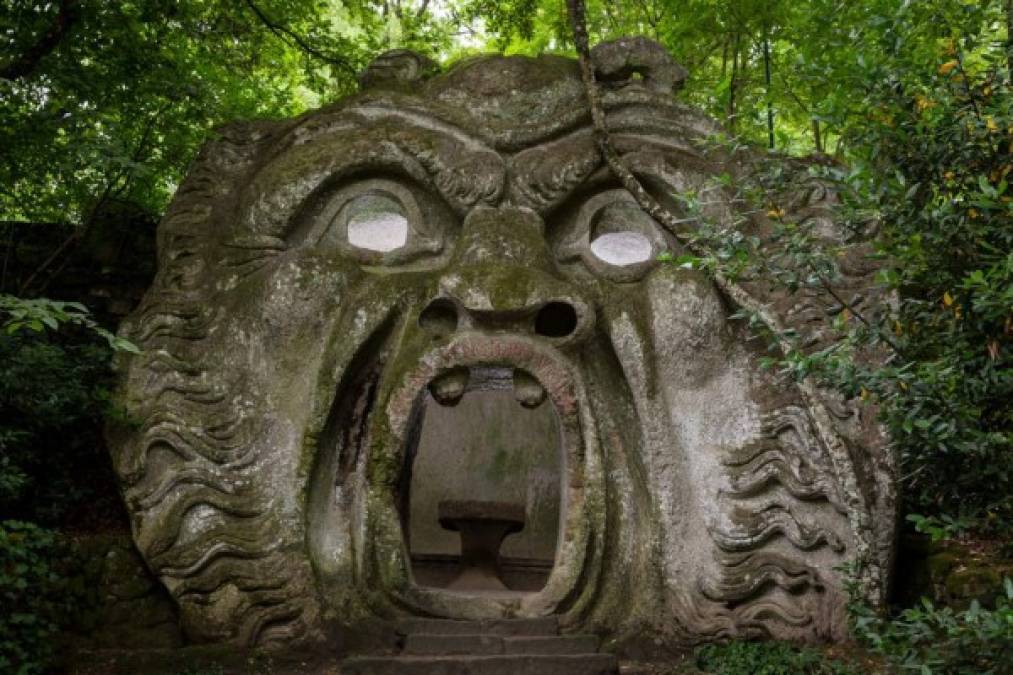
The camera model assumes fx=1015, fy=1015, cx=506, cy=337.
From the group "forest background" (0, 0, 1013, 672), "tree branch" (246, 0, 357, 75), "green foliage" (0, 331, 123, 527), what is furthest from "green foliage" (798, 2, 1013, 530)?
"tree branch" (246, 0, 357, 75)

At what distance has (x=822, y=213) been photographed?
6.68 metres

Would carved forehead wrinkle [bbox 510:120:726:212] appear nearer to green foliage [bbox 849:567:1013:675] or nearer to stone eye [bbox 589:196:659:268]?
stone eye [bbox 589:196:659:268]

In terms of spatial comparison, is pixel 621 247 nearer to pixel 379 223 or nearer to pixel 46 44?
pixel 379 223

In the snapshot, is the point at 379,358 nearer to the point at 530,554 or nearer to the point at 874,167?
the point at 874,167

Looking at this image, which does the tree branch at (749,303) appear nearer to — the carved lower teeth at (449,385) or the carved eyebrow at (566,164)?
the carved eyebrow at (566,164)

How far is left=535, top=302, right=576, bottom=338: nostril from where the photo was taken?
6633 mm

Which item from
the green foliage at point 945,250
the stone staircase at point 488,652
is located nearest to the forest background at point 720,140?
the green foliage at point 945,250

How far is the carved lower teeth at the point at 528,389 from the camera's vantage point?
21.0 feet

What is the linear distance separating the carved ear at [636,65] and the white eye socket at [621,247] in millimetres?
1123

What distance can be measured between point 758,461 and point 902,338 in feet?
7.07

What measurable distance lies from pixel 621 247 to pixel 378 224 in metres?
1.69

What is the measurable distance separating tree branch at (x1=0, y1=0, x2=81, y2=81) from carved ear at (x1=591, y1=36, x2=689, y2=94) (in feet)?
11.4

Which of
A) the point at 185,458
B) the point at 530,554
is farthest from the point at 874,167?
the point at 530,554

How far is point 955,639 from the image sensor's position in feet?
11.4
